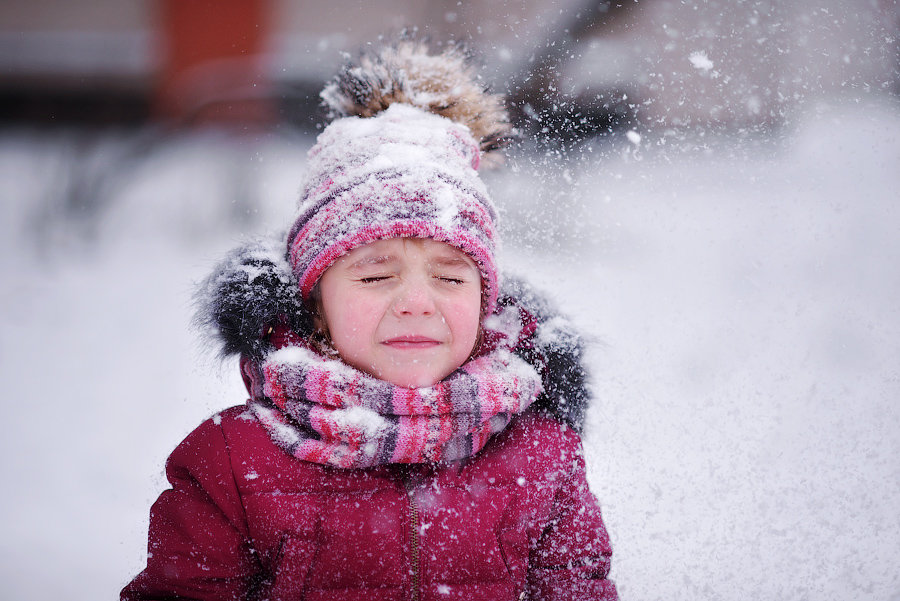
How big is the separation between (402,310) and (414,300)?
2 centimetres

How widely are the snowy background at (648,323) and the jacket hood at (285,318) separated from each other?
7cm

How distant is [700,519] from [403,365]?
826 mm

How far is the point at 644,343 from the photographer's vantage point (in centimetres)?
170

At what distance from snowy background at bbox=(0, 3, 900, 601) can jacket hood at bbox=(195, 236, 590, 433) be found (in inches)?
2.6

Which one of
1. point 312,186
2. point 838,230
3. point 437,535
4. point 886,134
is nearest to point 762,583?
point 437,535

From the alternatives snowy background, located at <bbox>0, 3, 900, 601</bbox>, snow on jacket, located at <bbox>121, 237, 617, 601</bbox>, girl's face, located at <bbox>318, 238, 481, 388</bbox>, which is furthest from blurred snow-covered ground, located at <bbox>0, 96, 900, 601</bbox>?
girl's face, located at <bbox>318, 238, 481, 388</bbox>

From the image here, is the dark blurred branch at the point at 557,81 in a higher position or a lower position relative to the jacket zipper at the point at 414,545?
higher

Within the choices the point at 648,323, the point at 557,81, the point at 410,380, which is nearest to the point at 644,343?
the point at 648,323

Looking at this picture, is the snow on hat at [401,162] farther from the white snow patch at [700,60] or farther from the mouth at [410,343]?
the white snow patch at [700,60]

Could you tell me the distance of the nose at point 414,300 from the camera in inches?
31.9

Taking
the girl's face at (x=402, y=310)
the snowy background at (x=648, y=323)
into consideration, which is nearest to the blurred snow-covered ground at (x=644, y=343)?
the snowy background at (x=648, y=323)

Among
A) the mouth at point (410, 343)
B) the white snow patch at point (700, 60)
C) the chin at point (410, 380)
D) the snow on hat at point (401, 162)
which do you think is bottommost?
the chin at point (410, 380)

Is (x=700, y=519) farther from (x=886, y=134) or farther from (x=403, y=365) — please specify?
(x=886, y=134)

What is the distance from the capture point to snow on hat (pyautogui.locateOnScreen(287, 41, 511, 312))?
857 millimetres
